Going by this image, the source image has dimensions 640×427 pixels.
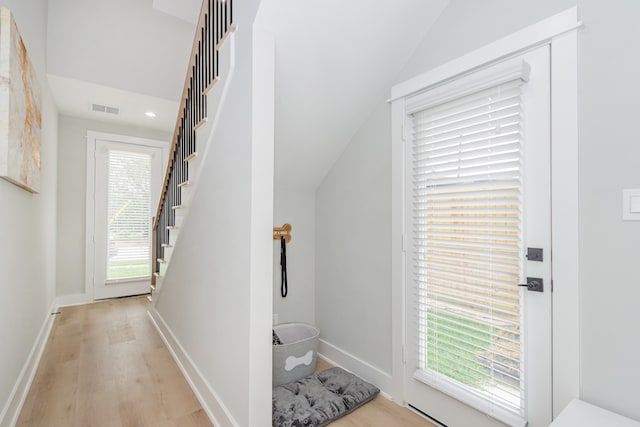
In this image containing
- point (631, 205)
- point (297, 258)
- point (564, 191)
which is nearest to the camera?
point (631, 205)

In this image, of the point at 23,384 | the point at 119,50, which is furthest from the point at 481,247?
the point at 119,50

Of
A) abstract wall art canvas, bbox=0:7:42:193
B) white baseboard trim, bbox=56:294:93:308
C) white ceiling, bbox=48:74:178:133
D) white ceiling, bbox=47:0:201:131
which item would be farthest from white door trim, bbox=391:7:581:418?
white baseboard trim, bbox=56:294:93:308

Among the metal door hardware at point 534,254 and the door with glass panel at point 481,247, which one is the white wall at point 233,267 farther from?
the metal door hardware at point 534,254

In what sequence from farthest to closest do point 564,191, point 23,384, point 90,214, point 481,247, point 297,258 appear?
point 90,214 → point 297,258 → point 23,384 → point 481,247 → point 564,191

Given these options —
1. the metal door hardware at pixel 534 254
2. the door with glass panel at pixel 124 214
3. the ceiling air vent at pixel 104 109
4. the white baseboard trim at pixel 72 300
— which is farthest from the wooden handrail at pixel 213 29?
the white baseboard trim at pixel 72 300

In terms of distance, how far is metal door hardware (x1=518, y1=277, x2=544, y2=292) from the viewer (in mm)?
1319

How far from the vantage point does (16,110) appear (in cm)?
167

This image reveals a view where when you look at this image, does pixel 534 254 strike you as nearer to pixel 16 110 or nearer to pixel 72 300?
pixel 16 110

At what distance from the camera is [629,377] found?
1.11m

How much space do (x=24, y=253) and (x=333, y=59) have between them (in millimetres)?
2460

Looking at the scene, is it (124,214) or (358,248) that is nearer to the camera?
(358,248)

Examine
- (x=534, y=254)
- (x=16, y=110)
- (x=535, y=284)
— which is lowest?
(x=535, y=284)

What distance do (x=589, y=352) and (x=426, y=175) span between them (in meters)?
1.07

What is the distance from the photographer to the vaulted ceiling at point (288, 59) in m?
1.64
